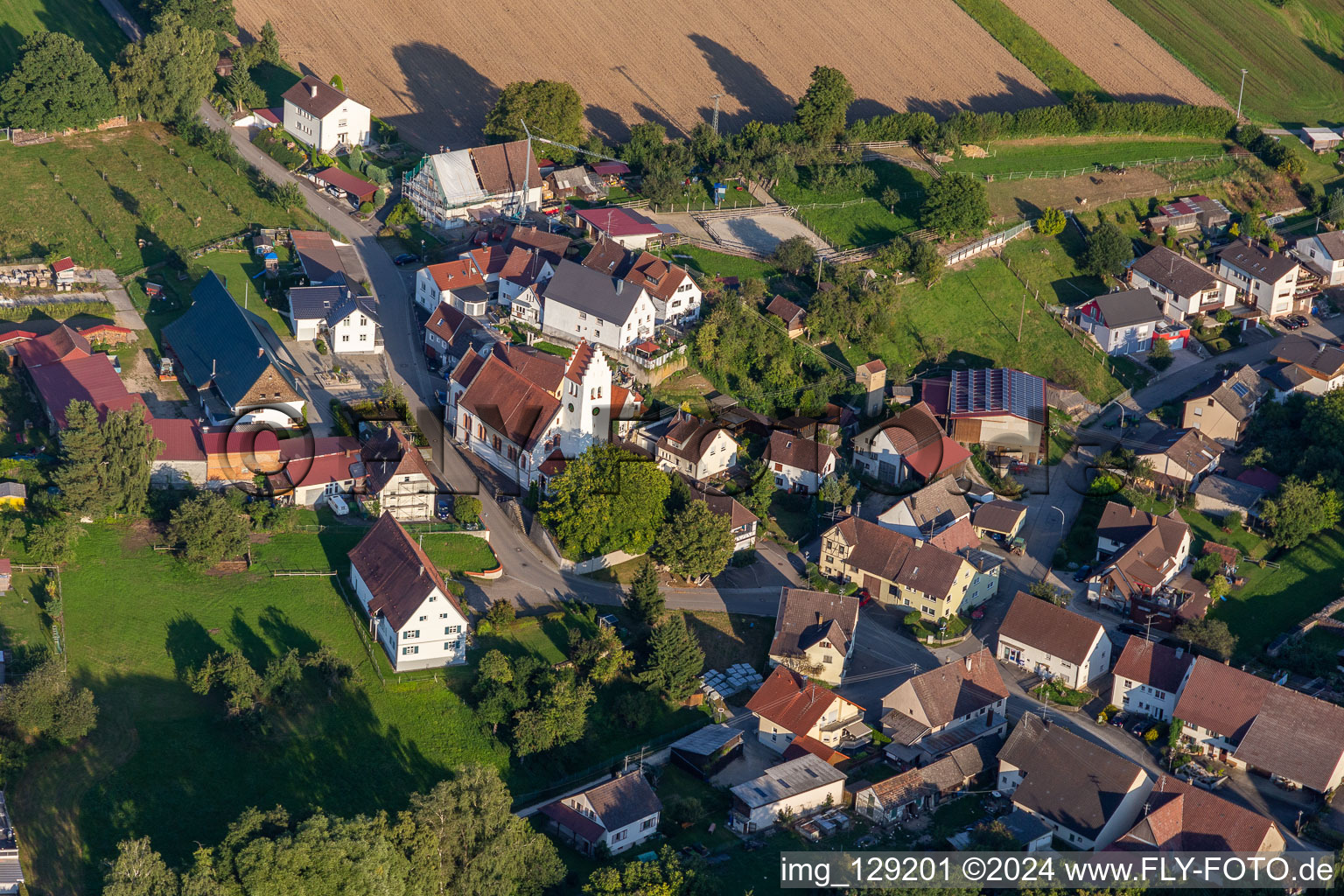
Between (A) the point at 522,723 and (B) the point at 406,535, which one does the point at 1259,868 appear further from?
(B) the point at 406,535

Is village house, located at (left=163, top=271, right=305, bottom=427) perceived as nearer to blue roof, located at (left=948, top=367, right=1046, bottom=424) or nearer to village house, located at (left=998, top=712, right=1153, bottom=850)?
blue roof, located at (left=948, top=367, right=1046, bottom=424)

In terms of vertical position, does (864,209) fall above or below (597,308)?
above

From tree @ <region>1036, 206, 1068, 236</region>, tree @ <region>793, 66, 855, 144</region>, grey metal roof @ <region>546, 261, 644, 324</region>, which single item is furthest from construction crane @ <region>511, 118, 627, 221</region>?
tree @ <region>1036, 206, 1068, 236</region>

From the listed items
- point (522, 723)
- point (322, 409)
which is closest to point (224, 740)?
point (522, 723)

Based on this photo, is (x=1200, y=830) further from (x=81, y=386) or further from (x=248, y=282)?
(x=248, y=282)

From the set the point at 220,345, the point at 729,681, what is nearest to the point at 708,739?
the point at 729,681

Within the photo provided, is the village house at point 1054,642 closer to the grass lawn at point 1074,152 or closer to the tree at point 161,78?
the grass lawn at point 1074,152
